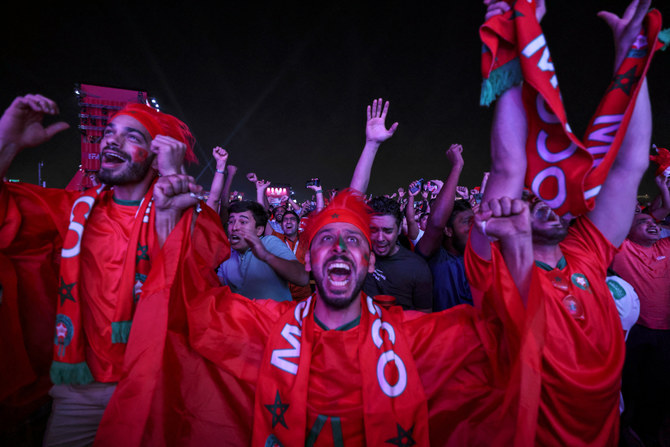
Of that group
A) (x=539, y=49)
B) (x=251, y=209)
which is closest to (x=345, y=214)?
(x=539, y=49)

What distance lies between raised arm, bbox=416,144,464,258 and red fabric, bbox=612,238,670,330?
2.18 metres

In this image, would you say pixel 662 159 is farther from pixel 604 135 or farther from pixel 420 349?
pixel 420 349

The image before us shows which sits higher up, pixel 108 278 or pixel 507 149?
pixel 507 149

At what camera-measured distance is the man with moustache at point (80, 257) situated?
1614mm

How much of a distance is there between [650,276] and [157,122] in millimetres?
5414

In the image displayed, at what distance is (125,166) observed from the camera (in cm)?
181

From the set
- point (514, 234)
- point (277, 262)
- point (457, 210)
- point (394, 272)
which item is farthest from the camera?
point (457, 210)

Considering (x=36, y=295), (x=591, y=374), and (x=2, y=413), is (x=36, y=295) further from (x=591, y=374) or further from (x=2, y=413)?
(x=591, y=374)

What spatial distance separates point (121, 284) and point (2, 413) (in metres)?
1.34

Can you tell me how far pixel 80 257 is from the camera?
1.74m

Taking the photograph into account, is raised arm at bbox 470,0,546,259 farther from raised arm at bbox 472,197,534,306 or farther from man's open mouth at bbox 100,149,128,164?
man's open mouth at bbox 100,149,128,164

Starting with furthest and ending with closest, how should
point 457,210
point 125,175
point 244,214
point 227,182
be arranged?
point 227,182 → point 457,210 → point 244,214 → point 125,175

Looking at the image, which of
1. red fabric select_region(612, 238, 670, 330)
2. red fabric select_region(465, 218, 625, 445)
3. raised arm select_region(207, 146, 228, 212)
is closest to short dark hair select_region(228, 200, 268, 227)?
raised arm select_region(207, 146, 228, 212)

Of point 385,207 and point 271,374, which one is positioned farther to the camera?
point 385,207
